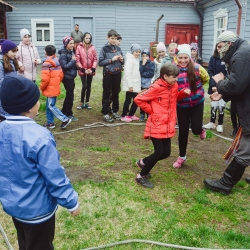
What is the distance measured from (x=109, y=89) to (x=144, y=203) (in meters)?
3.97

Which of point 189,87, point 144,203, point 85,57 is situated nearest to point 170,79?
point 189,87

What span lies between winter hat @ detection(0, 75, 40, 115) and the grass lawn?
1521 millimetres

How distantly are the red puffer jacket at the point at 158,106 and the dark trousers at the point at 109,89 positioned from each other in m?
3.26

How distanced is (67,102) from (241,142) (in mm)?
4197

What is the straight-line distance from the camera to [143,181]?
4.16m

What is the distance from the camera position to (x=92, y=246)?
2939mm

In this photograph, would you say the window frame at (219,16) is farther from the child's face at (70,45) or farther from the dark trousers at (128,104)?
the child's face at (70,45)

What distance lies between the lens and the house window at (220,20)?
1410 cm

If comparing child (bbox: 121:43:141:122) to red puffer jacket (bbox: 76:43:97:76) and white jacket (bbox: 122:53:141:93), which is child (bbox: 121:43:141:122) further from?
red puffer jacket (bbox: 76:43:97:76)

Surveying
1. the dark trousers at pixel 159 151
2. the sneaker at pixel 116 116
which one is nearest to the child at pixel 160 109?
the dark trousers at pixel 159 151

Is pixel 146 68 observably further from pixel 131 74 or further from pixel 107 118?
pixel 107 118

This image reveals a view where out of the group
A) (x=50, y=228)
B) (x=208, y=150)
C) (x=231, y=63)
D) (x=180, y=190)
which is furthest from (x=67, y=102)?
(x=50, y=228)

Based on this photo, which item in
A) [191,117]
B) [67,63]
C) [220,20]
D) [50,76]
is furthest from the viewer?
[220,20]

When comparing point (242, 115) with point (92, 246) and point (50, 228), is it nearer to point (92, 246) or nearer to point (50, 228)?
point (92, 246)
